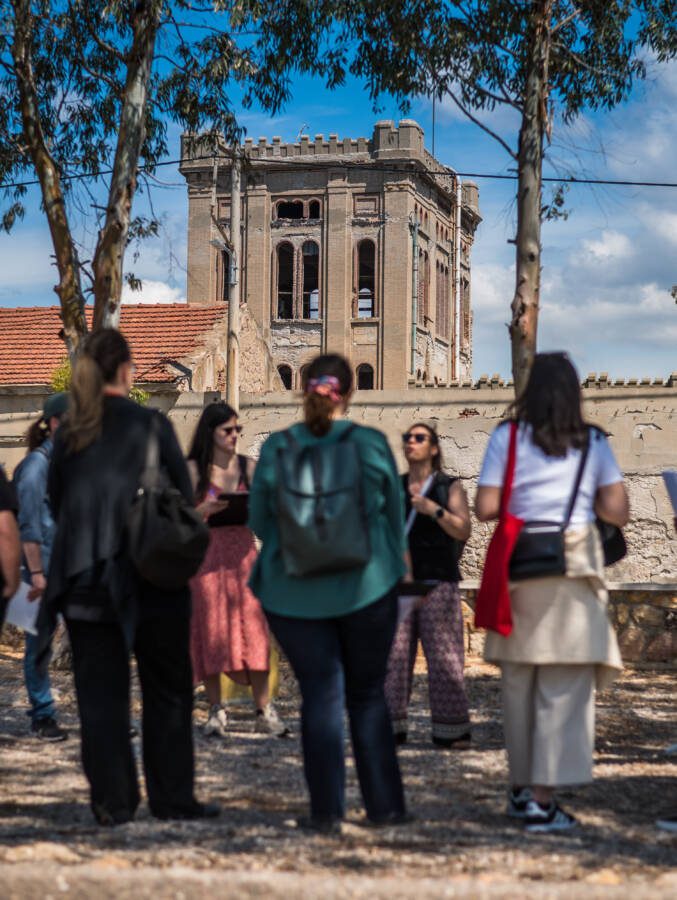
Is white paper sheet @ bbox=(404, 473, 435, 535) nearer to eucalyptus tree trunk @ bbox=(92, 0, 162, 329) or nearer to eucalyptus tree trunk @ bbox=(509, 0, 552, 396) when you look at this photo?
eucalyptus tree trunk @ bbox=(509, 0, 552, 396)

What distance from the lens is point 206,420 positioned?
26.7 feet

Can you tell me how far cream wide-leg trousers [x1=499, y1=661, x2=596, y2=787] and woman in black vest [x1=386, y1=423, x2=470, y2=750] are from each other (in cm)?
234

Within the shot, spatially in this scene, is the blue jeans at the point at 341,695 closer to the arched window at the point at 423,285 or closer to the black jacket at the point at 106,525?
the black jacket at the point at 106,525

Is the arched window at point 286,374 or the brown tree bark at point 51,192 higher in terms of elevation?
the arched window at point 286,374

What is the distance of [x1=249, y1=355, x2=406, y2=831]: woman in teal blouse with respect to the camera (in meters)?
5.29

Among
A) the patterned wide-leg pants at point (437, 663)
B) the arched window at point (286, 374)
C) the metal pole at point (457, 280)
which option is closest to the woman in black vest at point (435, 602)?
the patterned wide-leg pants at point (437, 663)

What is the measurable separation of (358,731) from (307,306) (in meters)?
63.8

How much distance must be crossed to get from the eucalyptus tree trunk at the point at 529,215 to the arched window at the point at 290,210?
56537 mm

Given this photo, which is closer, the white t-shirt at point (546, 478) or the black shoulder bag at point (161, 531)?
the black shoulder bag at point (161, 531)

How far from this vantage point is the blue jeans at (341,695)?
5.30 meters

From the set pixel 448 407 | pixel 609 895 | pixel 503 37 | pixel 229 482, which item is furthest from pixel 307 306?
pixel 609 895

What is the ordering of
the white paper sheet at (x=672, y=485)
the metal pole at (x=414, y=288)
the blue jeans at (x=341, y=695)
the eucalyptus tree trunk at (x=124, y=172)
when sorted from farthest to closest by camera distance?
1. the metal pole at (x=414, y=288)
2. the eucalyptus tree trunk at (x=124, y=172)
3. the white paper sheet at (x=672, y=485)
4. the blue jeans at (x=341, y=695)

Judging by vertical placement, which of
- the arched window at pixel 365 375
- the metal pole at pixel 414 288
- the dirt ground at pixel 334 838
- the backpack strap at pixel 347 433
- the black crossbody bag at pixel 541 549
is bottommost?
the dirt ground at pixel 334 838

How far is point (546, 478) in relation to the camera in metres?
5.59
